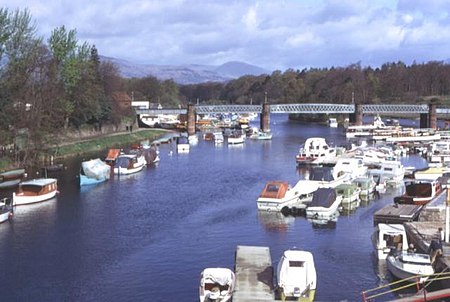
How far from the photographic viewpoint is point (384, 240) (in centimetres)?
3381

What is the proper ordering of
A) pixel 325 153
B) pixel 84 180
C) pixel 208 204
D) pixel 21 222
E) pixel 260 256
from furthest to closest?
pixel 325 153 → pixel 84 180 → pixel 208 204 → pixel 21 222 → pixel 260 256

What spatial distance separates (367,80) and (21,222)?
162 m

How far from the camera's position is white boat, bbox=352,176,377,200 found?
171 ft

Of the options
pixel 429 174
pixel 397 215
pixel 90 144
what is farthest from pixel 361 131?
pixel 397 215

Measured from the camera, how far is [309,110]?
474 ft

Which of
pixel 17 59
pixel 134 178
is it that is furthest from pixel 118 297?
pixel 17 59

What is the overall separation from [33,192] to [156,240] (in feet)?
50.9

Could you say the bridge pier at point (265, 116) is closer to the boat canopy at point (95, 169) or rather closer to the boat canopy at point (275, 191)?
the boat canopy at point (95, 169)

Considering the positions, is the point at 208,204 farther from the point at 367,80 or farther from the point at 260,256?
the point at 367,80

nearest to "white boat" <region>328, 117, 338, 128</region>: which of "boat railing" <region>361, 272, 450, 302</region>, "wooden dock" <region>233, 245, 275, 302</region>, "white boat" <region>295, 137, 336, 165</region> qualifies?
"white boat" <region>295, 137, 336, 165</region>

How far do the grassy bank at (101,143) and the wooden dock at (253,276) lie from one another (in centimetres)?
4722

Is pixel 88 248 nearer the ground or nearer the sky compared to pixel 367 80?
nearer the ground

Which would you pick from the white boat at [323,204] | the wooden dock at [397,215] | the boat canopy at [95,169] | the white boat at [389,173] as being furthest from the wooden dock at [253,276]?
the white boat at [389,173]

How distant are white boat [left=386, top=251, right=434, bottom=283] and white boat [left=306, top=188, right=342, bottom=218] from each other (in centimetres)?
1316
